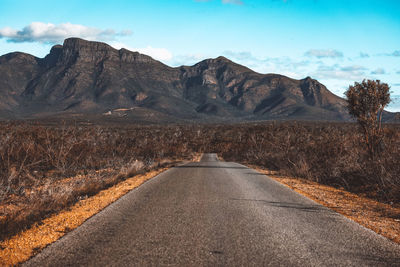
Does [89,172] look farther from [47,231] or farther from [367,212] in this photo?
[367,212]

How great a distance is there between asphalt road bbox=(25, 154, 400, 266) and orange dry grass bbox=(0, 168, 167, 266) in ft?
0.83

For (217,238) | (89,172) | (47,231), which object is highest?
(217,238)

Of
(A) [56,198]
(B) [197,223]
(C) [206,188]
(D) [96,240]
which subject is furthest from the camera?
(C) [206,188]

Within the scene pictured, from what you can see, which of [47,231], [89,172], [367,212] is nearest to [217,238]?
[47,231]

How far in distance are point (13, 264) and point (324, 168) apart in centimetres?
1519

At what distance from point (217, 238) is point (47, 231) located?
2.93 m

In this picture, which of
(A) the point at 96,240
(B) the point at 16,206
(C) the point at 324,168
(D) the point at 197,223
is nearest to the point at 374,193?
(C) the point at 324,168

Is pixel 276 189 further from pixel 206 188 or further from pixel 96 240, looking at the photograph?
pixel 96 240

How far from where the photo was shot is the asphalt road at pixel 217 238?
4480 mm

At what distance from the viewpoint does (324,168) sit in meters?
16.8

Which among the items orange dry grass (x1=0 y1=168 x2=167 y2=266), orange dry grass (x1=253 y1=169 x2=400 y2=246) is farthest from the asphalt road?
orange dry grass (x1=253 y1=169 x2=400 y2=246)

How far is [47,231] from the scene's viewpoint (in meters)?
5.71

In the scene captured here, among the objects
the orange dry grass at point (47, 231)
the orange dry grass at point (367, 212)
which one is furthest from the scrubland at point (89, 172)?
the orange dry grass at point (367, 212)

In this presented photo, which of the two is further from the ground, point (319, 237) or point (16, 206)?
point (319, 237)
